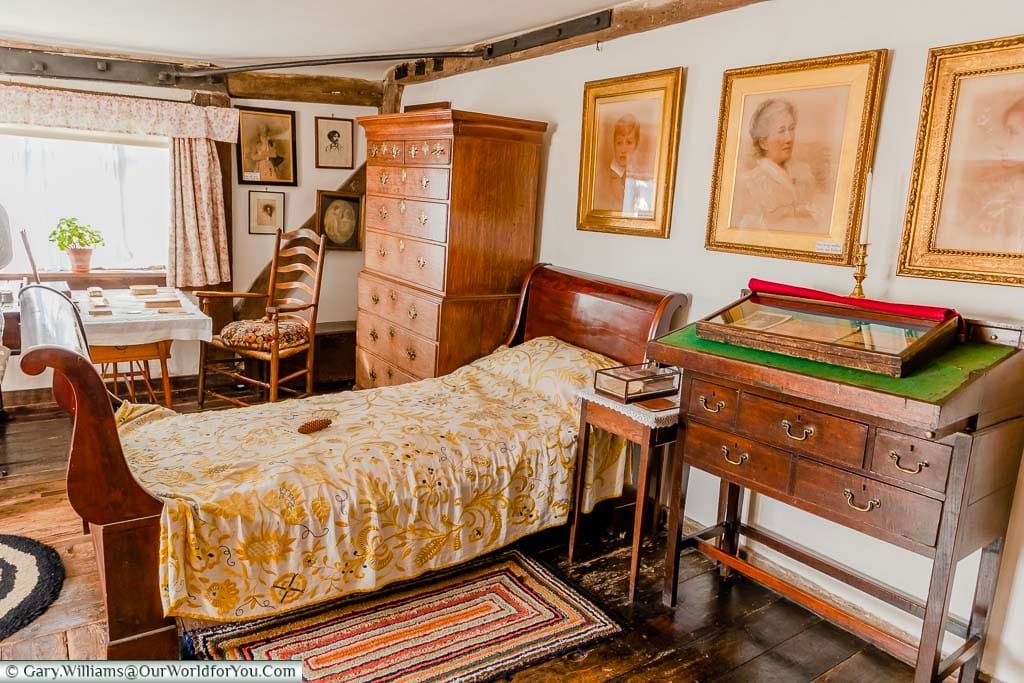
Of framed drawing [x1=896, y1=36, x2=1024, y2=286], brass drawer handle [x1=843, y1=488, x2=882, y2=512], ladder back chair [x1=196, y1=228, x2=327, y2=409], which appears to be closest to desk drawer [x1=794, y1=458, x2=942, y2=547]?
brass drawer handle [x1=843, y1=488, x2=882, y2=512]

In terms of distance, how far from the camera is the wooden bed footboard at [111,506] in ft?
5.92

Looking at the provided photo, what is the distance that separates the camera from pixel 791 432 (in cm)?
211

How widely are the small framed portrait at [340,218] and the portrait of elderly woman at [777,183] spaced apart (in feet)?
11.6

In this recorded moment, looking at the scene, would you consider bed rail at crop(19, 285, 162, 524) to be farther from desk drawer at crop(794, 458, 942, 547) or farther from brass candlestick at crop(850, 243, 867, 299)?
brass candlestick at crop(850, 243, 867, 299)

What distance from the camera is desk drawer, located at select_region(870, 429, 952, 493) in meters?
1.82

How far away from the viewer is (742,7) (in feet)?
8.96

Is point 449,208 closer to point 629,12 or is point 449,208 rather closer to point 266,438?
point 629,12

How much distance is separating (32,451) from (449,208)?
258cm

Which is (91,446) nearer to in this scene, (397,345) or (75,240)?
(397,345)

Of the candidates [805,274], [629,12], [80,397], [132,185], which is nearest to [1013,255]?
[805,274]

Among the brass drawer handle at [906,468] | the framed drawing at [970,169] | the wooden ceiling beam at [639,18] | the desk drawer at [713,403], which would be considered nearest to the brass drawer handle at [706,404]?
the desk drawer at [713,403]

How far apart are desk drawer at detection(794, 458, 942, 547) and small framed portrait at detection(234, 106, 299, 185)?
439 cm

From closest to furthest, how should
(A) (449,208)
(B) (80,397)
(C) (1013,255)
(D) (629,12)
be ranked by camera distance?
1. (B) (80,397)
2. (C) (1013,255)
3. (D) (629,12)
4. (A) (449,208)

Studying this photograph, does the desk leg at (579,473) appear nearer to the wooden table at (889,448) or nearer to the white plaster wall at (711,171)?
the wooden table at (889,448)
